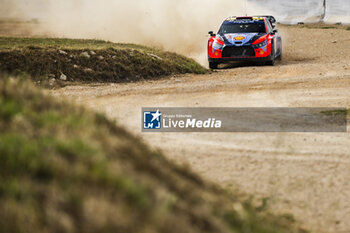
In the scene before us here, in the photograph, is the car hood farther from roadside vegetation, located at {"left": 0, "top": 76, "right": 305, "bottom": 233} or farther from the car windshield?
roadside vegetation, located at {"left": 0, "top": 76, "right": 305, "bottom": 233}

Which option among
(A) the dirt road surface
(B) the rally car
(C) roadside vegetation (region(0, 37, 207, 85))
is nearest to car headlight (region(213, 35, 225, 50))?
(B) the rally car

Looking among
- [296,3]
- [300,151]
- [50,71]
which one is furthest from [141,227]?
[296,3]

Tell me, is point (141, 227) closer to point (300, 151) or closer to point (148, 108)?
point (300, 151)

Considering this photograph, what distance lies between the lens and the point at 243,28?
19.0 m

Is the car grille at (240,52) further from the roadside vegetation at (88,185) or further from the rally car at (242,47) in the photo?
A: the roadside vegetation at (88,185)

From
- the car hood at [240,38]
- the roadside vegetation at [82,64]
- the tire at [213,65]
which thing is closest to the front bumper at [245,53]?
the car hood at [240,38]

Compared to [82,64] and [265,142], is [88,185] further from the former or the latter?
[82,64]

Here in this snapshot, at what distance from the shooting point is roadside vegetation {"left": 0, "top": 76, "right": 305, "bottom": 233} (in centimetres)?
351

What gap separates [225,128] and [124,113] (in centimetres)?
196

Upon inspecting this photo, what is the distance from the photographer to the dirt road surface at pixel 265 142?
621 centimetres

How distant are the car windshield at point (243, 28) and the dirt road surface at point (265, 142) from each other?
2681 millimetres

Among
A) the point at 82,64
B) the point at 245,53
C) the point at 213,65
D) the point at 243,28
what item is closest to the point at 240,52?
the point at 245,53

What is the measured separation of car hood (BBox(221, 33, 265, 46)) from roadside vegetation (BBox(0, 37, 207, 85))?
1823mm

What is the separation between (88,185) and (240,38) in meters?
14.6
